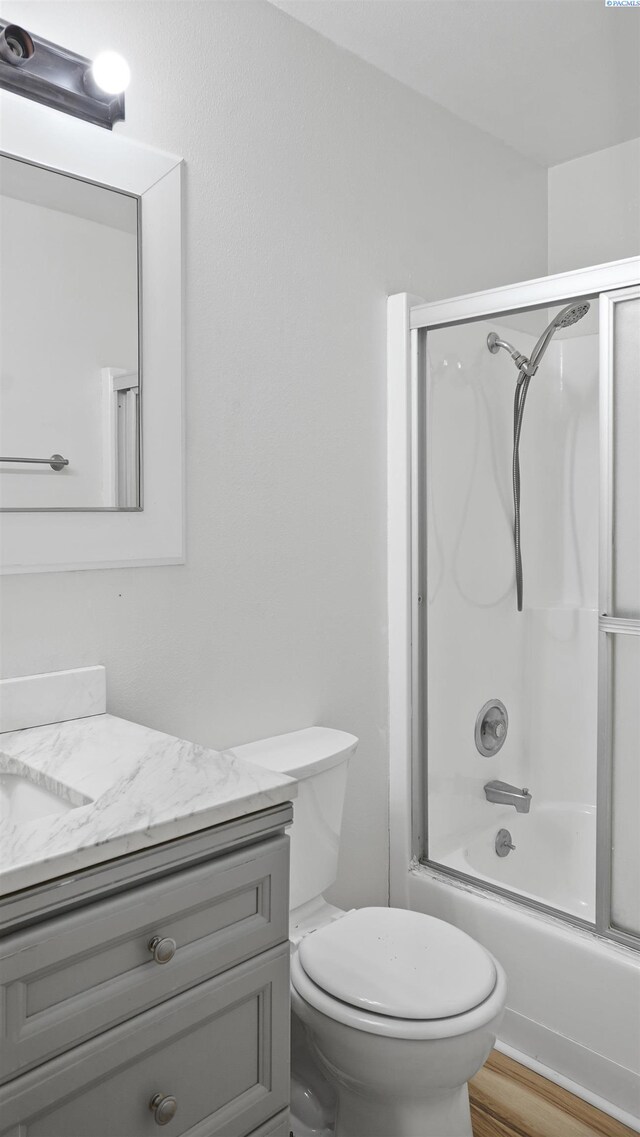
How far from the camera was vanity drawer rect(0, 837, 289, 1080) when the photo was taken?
2.75 ft

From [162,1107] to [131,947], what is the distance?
208 mm

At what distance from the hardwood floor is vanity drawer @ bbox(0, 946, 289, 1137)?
796 millimetres

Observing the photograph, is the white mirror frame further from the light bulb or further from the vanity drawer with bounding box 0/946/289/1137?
the vanity drawer with bounding box 0/946/289/1137

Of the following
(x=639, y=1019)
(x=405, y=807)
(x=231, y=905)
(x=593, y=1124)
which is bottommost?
(x=593, y=1124)

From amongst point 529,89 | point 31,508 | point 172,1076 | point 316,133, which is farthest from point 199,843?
point 529,89

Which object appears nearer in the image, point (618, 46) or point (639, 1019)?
point (639, 1019)

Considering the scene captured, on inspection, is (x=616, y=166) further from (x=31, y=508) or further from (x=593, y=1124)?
(x=593, y=1124)

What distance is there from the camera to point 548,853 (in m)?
2.49

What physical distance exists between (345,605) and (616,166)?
5.73 ft

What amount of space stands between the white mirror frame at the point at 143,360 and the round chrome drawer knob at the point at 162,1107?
0.84 meters

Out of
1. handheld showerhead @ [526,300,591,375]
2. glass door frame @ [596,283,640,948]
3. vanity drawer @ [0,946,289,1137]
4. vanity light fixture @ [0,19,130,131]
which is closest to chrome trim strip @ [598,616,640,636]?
glass door frame @ [596,283,640,948]

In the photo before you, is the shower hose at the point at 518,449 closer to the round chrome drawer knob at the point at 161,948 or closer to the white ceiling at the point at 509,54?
the white ceiling at the point at 509,54

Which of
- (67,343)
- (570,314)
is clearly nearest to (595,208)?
(570,314)

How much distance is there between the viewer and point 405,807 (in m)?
2.18
